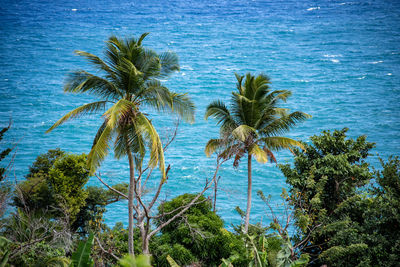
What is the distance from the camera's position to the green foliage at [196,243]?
767 inches

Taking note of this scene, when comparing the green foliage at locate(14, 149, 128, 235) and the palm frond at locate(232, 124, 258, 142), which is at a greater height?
the palm frond at locate(232, 124, 258, 142)

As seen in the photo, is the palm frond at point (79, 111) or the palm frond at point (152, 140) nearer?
the palm frond at point (152, 140)

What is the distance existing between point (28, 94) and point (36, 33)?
1415 inches

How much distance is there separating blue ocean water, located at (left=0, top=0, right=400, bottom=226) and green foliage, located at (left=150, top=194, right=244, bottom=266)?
10475 mm

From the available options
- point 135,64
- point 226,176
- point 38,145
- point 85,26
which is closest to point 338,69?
point 226,176

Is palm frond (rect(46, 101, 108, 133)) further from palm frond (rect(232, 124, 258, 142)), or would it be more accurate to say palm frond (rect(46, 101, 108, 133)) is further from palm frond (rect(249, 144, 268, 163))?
palm frond (rect(249, 144, 268, 163))

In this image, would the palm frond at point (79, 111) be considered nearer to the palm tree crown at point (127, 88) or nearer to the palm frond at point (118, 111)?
the palm tree crown at point (127, 88)

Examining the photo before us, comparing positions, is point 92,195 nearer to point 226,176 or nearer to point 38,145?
point 226,176

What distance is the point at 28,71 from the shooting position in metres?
78.9

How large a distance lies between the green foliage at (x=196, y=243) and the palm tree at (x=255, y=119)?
1800 mm

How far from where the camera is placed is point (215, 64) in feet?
276

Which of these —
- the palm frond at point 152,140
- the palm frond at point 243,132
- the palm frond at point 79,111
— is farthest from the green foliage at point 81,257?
the palm frond at point 243,132

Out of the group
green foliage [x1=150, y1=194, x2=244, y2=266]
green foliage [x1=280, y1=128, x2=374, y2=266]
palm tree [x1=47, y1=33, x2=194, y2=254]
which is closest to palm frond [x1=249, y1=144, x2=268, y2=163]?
green foliage [x1=280, y1=128, x2=374, y2=266]

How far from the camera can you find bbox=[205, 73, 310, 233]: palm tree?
21.6 m
